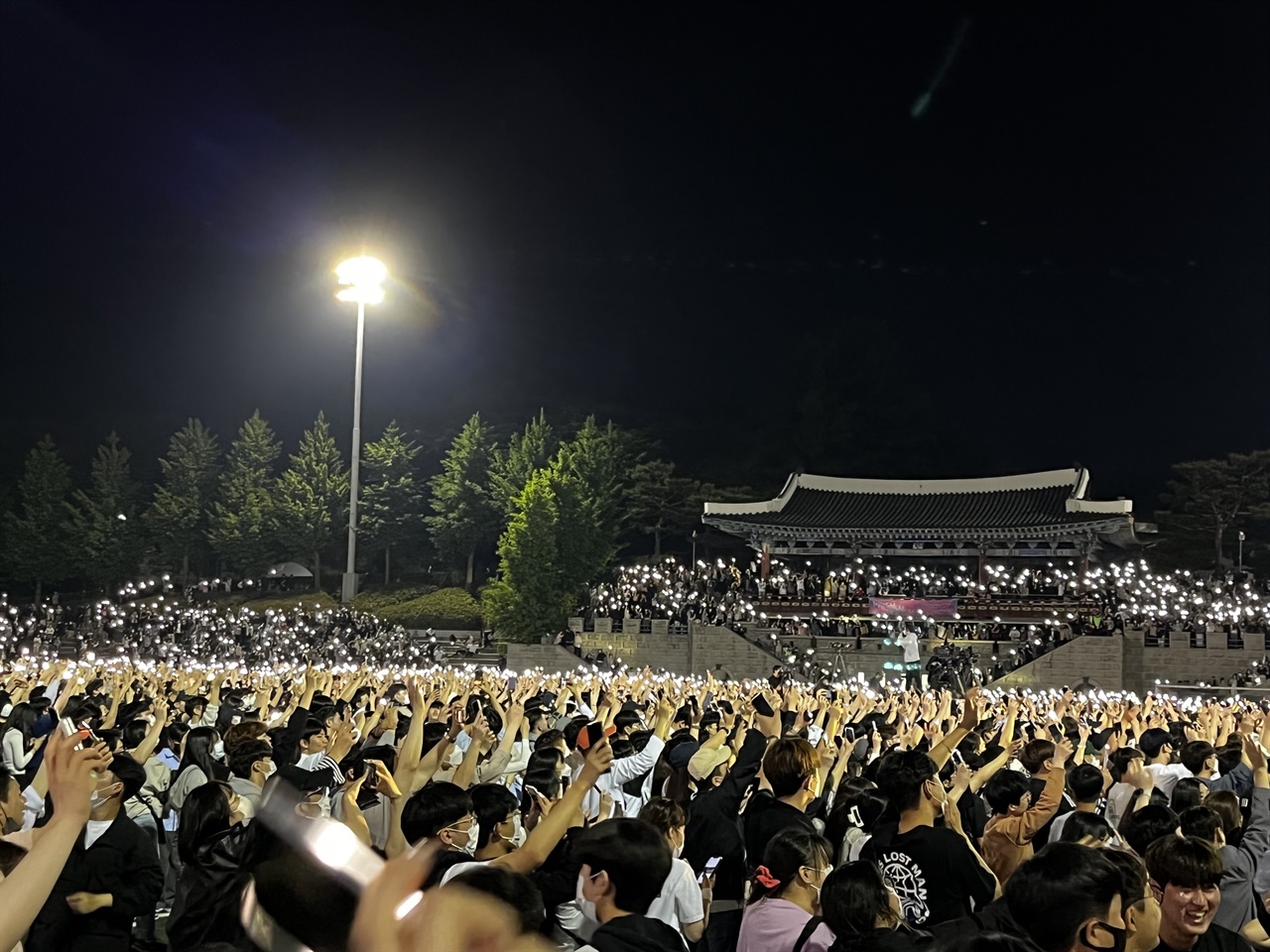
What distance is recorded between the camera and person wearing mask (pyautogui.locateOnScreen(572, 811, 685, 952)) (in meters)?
3.28

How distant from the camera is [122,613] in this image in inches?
1534

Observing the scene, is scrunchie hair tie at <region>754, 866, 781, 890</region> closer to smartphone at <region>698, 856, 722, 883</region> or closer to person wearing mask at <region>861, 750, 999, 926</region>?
person wearing mask at <region>861, 750, 999, 926</region>

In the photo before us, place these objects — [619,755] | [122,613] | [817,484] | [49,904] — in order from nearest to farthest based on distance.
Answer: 1. [49,904]
2. [619,755]
3. [122,613]
4. [817,484]

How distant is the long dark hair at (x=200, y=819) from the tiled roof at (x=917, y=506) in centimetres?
3575

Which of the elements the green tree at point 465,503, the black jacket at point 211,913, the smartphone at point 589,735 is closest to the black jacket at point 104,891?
the black jacket at point 211,913

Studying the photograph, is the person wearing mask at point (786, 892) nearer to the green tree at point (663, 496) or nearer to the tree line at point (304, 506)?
the tree line at point (304, 506)

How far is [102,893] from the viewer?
14.5 feet

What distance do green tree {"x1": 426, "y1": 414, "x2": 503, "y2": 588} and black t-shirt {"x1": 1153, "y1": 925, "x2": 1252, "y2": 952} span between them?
4718cm

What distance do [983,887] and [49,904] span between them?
11.8ft

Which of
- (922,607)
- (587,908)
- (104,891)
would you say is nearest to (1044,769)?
(587,908)

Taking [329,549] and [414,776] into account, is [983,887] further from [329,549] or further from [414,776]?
[329,549]

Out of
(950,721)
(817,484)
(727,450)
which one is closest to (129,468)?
(727,450)

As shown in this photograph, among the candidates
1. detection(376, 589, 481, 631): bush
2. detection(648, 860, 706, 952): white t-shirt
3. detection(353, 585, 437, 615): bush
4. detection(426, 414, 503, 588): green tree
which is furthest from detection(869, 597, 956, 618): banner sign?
detection(648, 860, 706, 952): white t-shirt

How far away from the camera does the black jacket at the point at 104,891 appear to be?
14.3ft
